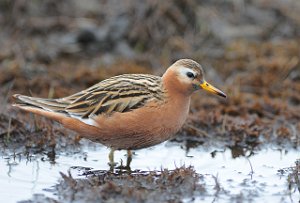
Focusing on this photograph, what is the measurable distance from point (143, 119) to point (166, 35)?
558 cm

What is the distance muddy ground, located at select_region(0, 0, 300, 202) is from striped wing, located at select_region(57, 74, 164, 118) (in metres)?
0.77

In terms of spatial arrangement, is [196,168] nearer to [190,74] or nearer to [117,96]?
[190,74]

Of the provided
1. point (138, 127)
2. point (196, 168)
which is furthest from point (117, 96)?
point (196, 168)

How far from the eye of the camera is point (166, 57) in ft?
39.7

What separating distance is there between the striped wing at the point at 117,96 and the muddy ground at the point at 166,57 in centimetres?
→ 77

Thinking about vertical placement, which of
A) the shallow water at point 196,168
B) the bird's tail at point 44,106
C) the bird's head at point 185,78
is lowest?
the shallow water at point 196,168

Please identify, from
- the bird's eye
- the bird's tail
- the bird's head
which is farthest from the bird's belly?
the bird's tail

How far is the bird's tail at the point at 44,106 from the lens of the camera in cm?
774

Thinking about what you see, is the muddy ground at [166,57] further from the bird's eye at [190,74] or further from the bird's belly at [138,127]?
the bird's eye at [190,74]

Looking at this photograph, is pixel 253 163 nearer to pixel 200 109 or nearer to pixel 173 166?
pixel 173 166

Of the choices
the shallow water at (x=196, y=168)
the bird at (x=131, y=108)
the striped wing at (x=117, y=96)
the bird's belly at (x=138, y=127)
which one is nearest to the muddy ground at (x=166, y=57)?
the shallow water at (x=196, y=168)

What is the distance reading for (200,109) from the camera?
10.1 meters

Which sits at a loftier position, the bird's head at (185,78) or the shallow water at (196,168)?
the bird's head at (185,78)

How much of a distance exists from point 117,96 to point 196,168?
1282 mm
